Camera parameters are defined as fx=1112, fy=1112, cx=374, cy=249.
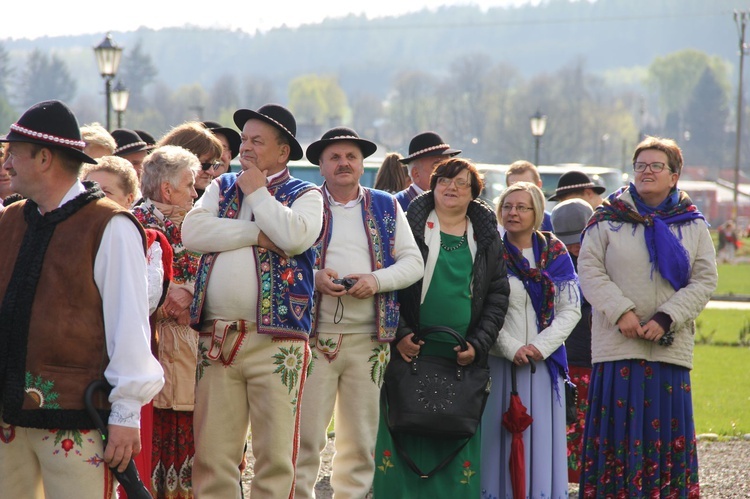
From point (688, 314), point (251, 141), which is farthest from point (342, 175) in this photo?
point (688, 314)

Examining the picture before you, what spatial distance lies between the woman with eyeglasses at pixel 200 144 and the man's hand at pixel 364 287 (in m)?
1.35

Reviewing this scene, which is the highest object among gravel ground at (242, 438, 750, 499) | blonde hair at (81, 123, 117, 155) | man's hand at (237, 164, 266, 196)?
blonde hair at (81, 123, 117, 155)

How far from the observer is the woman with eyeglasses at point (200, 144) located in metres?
6.43

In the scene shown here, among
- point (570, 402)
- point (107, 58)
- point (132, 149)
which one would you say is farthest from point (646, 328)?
point (107, 58)

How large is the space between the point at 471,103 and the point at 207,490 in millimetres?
135345

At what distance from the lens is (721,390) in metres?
11.6

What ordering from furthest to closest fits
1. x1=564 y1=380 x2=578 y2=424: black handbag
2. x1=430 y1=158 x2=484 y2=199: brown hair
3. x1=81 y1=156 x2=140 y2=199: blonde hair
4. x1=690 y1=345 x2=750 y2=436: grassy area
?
1. x1=690 y1=345 x2=750 y2=436: grassy area
2. x1=564 y1=380 x2=578 y2=424: black handbag
3. x1=430 y1=158 x2=484 y2=199: brown hair
4. x1=81 y1=156 x2=140 y2=199: blonde hair

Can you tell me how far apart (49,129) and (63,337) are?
0.70m

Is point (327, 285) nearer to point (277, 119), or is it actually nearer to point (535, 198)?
point (277, 119)

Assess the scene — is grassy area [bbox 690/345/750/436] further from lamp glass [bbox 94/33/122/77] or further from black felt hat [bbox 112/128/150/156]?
lamp glass [bbox 94/33/122/77]

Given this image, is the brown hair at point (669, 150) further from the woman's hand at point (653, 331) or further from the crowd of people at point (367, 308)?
the woman's hand at point (653, 331)

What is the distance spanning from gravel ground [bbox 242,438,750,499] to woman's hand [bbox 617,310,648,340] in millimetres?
1423

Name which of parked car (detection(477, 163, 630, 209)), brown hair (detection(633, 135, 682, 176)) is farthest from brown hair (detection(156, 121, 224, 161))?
parked car (detection(477, 163, 630, 209))

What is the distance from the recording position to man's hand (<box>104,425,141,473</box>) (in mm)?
3600
